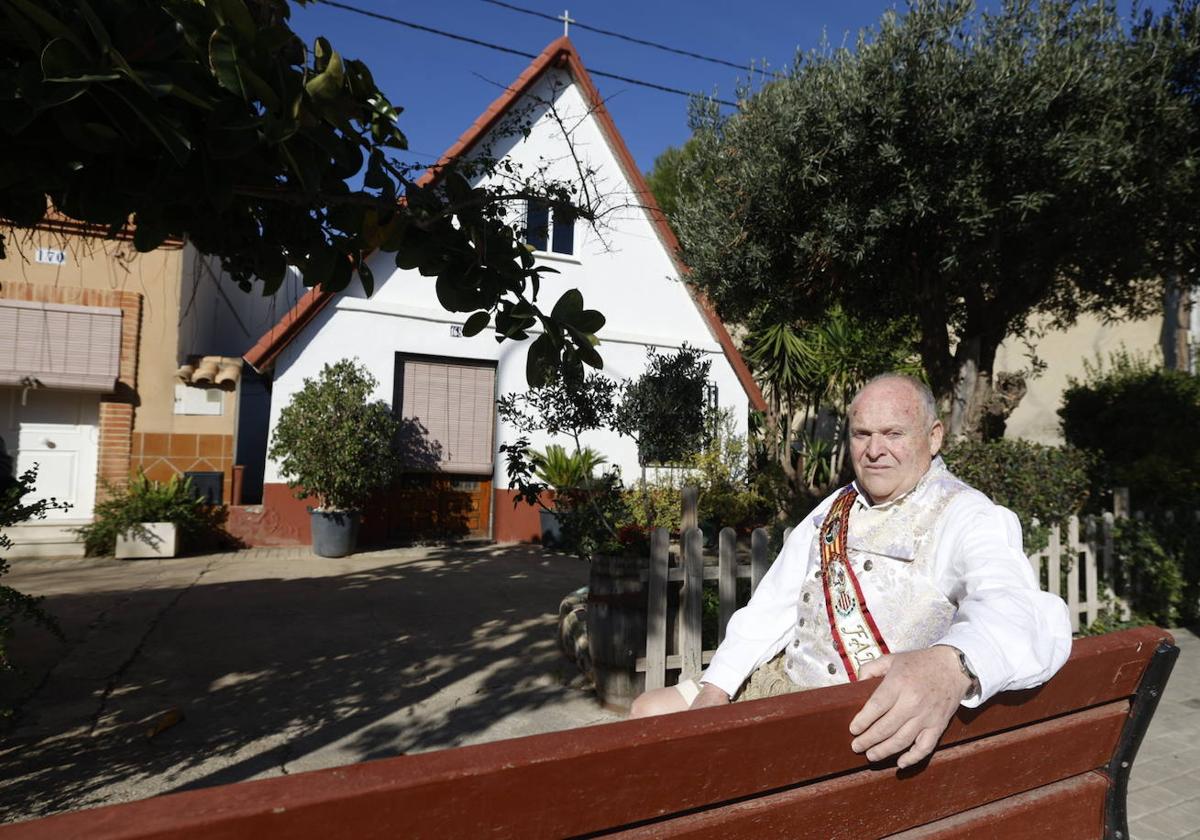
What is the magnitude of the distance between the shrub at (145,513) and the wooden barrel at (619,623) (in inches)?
306

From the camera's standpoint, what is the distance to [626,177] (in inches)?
496

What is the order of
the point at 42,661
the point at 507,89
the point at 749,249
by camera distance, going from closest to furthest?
the point at 507,89 < the point at 42,661 < the point at 749,249

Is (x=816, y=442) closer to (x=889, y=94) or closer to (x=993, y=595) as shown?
(x=889, y=94)

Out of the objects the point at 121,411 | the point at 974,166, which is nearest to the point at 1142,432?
the point at 974,166

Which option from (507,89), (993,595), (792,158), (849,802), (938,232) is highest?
(792,158)

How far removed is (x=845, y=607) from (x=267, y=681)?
4.38 metres

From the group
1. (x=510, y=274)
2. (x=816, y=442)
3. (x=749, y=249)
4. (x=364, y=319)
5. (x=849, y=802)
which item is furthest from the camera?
(x=816, y=442)

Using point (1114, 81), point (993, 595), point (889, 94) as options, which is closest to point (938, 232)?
point (889, 94)

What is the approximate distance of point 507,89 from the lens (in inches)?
128

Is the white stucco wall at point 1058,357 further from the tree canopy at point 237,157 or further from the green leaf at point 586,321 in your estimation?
the tree canopy at point 237,157

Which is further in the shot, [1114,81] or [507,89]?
[1114,81]

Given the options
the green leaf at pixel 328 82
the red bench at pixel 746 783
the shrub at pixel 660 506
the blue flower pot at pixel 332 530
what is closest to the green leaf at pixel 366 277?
the green leaf at pixel 328 82

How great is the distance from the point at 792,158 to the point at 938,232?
56.1 inches

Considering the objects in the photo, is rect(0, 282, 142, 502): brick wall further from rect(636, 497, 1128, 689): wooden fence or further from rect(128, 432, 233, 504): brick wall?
rect(636, 497, 1128, 689): wooden fence
